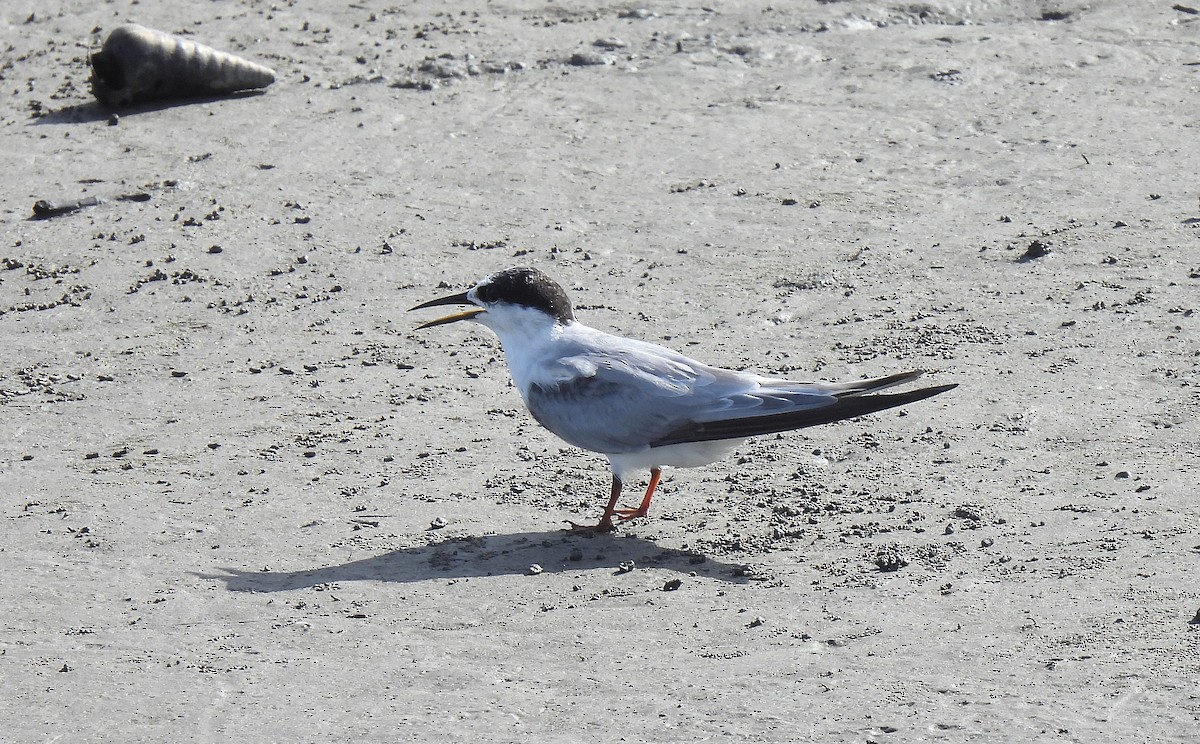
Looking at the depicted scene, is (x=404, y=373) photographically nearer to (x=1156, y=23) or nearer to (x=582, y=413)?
(x=582, y=413)

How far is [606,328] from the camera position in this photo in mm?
7215

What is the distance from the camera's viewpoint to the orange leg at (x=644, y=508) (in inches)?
224

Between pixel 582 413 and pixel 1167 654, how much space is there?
6.95 ft

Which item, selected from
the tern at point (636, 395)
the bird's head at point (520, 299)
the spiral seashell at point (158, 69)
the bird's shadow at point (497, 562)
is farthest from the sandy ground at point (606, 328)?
the bird's head at point (520, 299)

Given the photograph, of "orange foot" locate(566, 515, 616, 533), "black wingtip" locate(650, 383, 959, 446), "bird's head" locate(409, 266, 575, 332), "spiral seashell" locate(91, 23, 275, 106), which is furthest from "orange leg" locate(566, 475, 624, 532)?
"spiral seashell" locate(91, 23, 275, 106)

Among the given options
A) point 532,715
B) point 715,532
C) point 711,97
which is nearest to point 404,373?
point 715,532

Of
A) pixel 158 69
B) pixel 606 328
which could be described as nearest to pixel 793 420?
pixel 606 328

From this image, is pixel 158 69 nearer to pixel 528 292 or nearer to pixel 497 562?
pixel 528 292

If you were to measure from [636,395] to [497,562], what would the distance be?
2.48ft

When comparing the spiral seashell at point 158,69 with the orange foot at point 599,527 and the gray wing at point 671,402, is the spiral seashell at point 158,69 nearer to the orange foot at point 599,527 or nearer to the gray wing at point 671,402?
the gray wing at point 671,402

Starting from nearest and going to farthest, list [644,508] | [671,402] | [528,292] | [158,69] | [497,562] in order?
[497,562] < [671,402] < [644,508] < [528,292] < [158,69]

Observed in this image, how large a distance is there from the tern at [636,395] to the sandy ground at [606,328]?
0.31 m

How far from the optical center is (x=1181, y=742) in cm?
388

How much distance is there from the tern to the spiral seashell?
4.44 m
